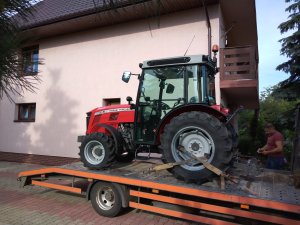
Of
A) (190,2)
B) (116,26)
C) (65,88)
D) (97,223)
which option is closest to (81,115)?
(65,88)

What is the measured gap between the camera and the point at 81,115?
10.1 metres

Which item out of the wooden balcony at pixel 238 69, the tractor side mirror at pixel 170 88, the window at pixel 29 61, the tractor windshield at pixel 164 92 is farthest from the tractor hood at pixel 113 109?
the wooden balcony at pixel 238 69

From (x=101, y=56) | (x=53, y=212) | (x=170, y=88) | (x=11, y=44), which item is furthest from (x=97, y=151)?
(x=101, y=56)

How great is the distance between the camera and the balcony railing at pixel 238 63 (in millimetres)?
8117

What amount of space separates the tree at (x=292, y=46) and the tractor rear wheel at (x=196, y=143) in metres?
9.64

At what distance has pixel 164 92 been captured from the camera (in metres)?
5.07

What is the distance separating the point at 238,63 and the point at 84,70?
544 centimetres

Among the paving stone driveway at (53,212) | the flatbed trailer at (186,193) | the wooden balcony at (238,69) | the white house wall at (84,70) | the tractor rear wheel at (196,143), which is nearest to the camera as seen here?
the flatbed trailer at (186,193)

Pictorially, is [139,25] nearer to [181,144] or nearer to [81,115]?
[81,115]

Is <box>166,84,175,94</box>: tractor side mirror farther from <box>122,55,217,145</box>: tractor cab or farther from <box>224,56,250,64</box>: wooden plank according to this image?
<box>224,56,250,64</box>: wooden plank

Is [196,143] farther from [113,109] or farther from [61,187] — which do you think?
[61,187]

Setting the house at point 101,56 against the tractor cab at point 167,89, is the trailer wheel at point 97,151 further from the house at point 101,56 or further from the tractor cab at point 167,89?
the house at point 101,56

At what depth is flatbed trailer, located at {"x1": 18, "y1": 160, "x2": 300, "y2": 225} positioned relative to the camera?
3.58 metres

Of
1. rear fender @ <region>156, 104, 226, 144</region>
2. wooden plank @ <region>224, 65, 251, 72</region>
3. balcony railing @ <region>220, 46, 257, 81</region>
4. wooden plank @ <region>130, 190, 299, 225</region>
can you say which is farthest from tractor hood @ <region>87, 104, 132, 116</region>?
wooden plank @ <region>224, 65, 251, 72</region>
